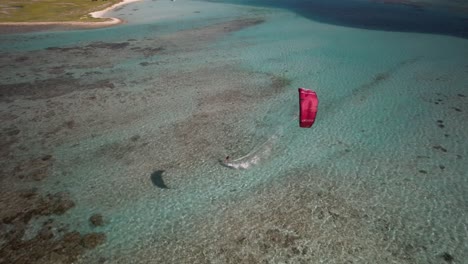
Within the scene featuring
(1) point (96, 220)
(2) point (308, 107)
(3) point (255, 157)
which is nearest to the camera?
(1) point (96, 220)

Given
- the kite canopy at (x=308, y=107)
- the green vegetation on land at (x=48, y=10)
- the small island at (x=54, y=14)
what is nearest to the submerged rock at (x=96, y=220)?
the kite canopy at (x=308, y=107)

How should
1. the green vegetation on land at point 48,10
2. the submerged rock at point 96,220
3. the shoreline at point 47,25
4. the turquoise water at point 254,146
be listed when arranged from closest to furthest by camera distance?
the turquoise water at point 254,146 → the submerged rock at point 96,220 → the shoreline at point 47,25 → the green vegetation on land at point 48,10

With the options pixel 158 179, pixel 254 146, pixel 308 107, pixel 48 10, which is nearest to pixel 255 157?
pixel 254 146

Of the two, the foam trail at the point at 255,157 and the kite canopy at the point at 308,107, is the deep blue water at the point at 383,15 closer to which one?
the foam trail at the point at 255,157

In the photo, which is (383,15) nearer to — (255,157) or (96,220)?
(255,157)

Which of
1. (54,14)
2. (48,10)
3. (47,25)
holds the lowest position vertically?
(47,25)

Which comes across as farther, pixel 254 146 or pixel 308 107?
pixel 254 146

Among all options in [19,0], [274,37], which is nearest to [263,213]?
[274,37]
